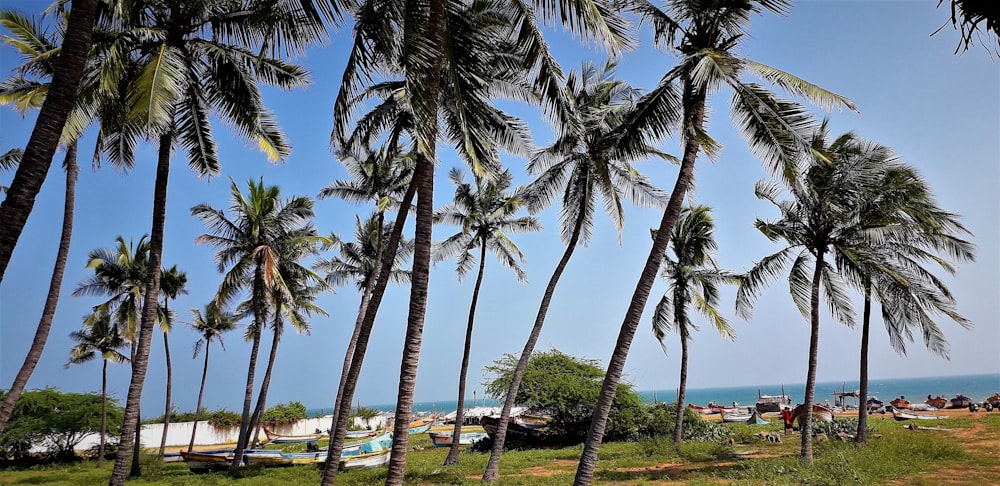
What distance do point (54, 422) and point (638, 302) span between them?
85.4ft

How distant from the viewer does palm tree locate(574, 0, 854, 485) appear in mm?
9133

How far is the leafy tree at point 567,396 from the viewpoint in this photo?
2391cm

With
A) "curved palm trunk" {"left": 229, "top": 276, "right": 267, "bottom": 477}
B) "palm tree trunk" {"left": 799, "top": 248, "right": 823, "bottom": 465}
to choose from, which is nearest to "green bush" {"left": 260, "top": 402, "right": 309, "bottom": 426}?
"curved palm trunk" {"left": 229, "top": 276, "right": 267, "bottom": 477}

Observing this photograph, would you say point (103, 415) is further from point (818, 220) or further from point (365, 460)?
point (818, 220)

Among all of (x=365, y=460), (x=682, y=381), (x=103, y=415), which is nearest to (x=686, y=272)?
(x=682, y=381)

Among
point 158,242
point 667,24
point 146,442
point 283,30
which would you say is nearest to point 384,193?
point 158,242

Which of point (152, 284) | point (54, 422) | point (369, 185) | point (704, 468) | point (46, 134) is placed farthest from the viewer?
point (54, 422)

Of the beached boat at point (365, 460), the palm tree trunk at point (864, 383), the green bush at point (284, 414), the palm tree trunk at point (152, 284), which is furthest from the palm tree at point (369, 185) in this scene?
the green bush at point (284, 414)

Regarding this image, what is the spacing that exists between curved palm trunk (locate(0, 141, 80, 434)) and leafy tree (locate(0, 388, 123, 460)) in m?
13.2

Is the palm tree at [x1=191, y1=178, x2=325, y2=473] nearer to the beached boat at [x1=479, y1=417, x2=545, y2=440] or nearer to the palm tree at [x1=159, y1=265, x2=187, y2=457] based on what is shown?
the palm tree at [x1=159, y1=265, x2=187, y2=457]

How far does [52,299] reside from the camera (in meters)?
12.1

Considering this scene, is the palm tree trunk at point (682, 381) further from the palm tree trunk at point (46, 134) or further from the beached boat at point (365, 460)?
the palm tree trunk at point (46, 134)

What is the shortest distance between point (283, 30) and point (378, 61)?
6.49 feet

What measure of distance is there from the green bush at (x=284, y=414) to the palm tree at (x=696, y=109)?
3609cm
